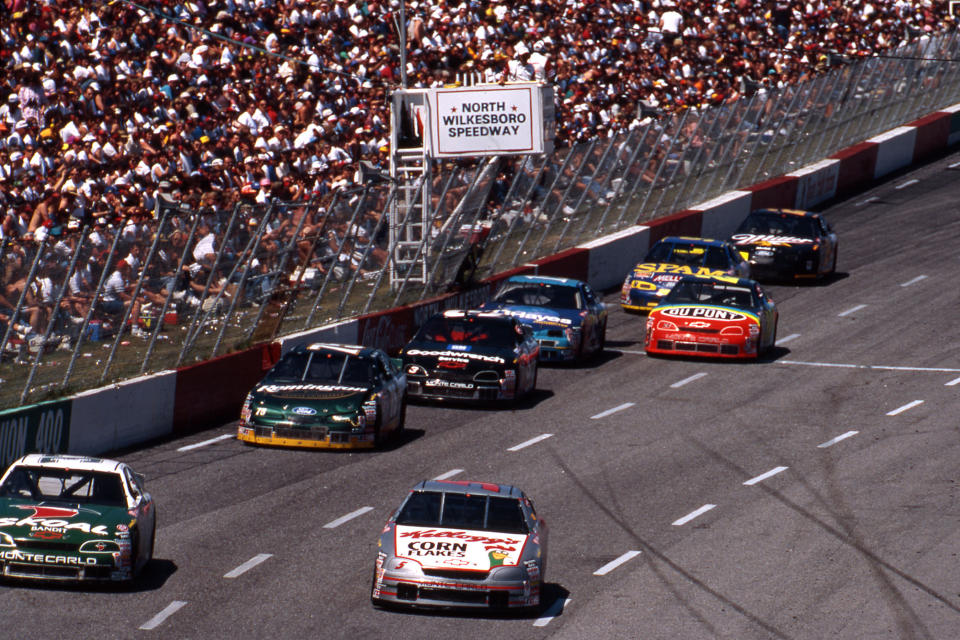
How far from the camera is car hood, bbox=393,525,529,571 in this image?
13.4 metres

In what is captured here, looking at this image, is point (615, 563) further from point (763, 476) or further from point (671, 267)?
point (671, 267)

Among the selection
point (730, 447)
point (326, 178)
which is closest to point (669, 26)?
point (326, 178)

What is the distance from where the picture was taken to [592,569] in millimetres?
15047

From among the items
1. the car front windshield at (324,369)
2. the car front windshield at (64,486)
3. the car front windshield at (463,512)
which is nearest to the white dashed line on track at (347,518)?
the car front windshield at (463,512)

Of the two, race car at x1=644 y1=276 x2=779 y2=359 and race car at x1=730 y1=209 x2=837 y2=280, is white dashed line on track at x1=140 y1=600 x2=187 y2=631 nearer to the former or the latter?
race car at x1=644 y1=276 x2=779 y2=359

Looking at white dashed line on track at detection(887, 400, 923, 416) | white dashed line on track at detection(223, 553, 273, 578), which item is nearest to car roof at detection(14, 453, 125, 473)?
white dashed line on track at detection(223, 553, 273, 578)

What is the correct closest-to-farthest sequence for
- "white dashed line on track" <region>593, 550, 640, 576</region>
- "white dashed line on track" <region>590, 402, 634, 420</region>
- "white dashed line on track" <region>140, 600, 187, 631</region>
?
"white dashed line on track" <region>140, 600, 187, 631</region>, "white dashed line on track" <region>593, 550, 640, 576</region>, "white dashed line on track" <region>590, 402, 634, 420</region>

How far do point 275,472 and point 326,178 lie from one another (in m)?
9.96

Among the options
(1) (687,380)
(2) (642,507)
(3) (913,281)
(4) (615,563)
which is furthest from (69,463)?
→ (3) (913,281)

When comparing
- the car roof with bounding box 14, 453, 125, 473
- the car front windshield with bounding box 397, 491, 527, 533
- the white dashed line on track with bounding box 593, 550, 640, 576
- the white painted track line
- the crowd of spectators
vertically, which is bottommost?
the white painted track line

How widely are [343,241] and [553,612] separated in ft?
39.6

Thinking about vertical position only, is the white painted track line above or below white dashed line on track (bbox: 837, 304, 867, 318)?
above

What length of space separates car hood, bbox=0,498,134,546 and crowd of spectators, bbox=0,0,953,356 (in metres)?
4.54

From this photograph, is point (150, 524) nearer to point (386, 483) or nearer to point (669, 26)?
point (386, 483)
